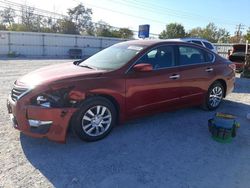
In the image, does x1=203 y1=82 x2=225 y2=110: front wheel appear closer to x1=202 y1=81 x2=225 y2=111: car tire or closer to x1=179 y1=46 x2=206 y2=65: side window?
x1=202 y1=81 x2=225 y2=111: car tire

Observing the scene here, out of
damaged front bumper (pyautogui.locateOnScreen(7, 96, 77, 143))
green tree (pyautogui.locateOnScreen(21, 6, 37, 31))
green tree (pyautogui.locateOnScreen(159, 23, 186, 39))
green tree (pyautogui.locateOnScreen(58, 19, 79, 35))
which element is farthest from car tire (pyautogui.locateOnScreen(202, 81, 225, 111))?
green tree (pyautogui.locateOnScreen(159, 23, 186, 39))

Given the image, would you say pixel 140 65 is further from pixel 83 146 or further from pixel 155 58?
pixel 83 146

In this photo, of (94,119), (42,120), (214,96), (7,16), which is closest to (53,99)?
(42,120)

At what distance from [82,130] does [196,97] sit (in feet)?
9.17

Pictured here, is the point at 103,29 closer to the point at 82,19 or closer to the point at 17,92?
the point at 82,19

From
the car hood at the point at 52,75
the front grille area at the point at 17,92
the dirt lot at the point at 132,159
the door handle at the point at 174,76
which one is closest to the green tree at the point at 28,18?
the car hood at the point at 52,75

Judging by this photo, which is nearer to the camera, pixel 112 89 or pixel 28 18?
pixel 112 89

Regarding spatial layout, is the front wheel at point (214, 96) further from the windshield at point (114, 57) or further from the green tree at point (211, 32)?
the green tree at point (211, 32)

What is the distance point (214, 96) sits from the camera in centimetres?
615

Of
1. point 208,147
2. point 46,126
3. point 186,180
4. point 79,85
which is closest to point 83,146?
point 46,126

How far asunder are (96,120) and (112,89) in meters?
0.55

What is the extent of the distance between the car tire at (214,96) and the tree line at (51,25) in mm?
37894

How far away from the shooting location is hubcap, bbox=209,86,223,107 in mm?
6086

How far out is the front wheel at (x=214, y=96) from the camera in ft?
19.7
